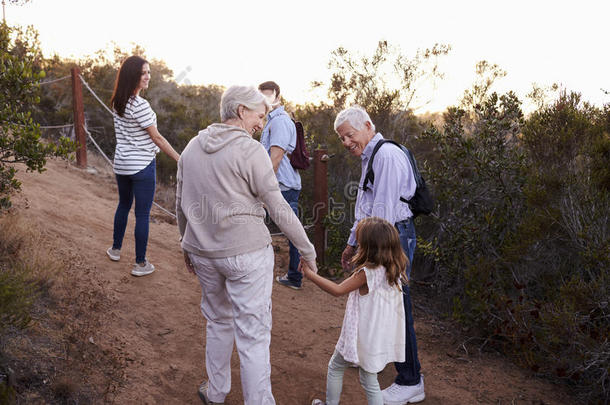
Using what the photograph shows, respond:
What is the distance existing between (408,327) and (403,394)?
0.56 metres

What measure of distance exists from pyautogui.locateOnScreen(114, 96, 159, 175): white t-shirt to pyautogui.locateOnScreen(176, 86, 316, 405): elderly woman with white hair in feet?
5.31

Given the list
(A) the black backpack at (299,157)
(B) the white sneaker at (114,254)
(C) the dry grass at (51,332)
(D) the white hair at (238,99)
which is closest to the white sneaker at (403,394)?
(C) the dry grass at (51,332)

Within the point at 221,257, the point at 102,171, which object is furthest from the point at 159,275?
the point at 102,171

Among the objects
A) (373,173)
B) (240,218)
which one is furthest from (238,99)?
(373,173)

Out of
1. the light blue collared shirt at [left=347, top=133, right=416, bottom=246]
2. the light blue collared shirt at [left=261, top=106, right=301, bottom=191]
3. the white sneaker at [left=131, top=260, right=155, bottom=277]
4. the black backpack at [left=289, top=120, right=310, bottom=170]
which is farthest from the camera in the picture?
the black backpack at [left=289, top=120, right=310, bottom=170]

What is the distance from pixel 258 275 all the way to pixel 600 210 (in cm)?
330

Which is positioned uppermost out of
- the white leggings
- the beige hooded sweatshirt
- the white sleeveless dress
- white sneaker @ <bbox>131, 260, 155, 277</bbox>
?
the beige hooded sweatshirt

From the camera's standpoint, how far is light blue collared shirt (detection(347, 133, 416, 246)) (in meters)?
2.91

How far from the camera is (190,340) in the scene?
3869 mm

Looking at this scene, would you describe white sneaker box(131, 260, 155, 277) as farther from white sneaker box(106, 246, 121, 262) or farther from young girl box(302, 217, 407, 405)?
young girl box(302, 217, 407, 405)

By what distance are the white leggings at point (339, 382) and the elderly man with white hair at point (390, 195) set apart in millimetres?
473

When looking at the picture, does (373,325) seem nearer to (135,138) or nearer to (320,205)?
(135,138)

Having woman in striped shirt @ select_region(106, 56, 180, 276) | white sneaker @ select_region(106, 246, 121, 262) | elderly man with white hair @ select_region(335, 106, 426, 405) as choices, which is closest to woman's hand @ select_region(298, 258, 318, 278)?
elderly man with white hair @ select_region(335, 106, 426, 405)

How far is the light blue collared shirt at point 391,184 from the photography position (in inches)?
115
